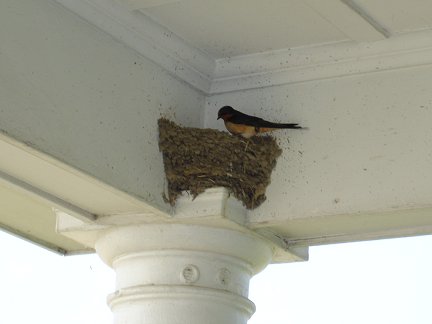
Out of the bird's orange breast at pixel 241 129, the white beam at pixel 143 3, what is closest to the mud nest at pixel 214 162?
the bird's orange breast at pixel 241 129

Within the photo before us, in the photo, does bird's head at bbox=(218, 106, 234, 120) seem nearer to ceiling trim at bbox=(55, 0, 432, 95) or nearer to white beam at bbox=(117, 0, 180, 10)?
ceiling trim at bbox=(55, 0, 432, 95)

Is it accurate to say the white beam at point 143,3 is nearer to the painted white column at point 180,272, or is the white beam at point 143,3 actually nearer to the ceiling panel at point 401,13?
the ceiling panel at point 401,13

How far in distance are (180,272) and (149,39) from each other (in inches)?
39.5

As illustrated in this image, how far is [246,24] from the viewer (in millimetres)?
4727

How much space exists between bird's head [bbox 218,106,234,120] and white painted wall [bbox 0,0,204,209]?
0.62ft

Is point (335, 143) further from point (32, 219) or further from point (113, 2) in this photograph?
point (32, 219)

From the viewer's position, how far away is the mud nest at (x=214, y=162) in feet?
15.6

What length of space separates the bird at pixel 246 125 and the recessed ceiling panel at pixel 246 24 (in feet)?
0.99

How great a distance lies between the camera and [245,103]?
5066 mm

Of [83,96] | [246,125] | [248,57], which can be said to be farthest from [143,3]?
[246,125]

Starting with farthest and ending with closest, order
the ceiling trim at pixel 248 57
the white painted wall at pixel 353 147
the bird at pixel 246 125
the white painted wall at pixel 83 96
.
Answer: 1. the bird at pixel 246 125
2. the ceiling trim at pixel 248 57
3. the white painted wall at pixel 353 147
4. the white painted wall at pixel 83 96

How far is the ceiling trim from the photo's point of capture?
4.58 metres

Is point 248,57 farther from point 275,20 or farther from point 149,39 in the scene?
point 149,39

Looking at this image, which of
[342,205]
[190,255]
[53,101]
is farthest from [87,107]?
[342,205]
